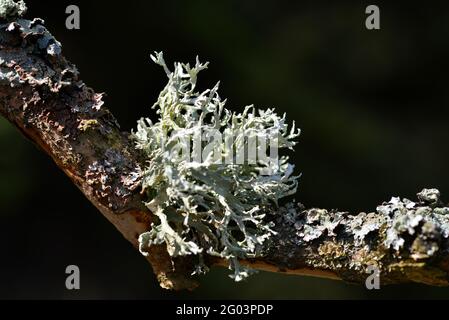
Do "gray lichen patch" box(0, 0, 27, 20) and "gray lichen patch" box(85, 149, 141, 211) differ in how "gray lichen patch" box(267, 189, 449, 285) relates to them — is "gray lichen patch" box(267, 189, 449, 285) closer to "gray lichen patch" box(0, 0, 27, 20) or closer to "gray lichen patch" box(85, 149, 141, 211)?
"gray lichen patch" box(85, 149, 141, 211)

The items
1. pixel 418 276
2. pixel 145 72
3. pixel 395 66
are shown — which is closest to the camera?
pixel 418 276

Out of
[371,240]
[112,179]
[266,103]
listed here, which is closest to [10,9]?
[112,179]

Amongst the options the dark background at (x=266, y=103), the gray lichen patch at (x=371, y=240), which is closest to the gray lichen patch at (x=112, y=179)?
the gray lichen patch at (x=371, y=240)

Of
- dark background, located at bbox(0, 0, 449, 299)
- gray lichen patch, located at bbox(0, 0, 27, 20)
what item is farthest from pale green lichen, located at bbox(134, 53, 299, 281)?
dark background, located at bbox(0, 0, 449, 299)

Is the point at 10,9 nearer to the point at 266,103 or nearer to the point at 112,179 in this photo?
the point at 112,179

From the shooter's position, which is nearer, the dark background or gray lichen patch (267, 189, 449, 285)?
gray lichen patch (267, 189, 449, 285)

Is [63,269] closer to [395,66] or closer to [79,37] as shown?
[79,37]

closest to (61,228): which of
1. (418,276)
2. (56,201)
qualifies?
(56,201)
